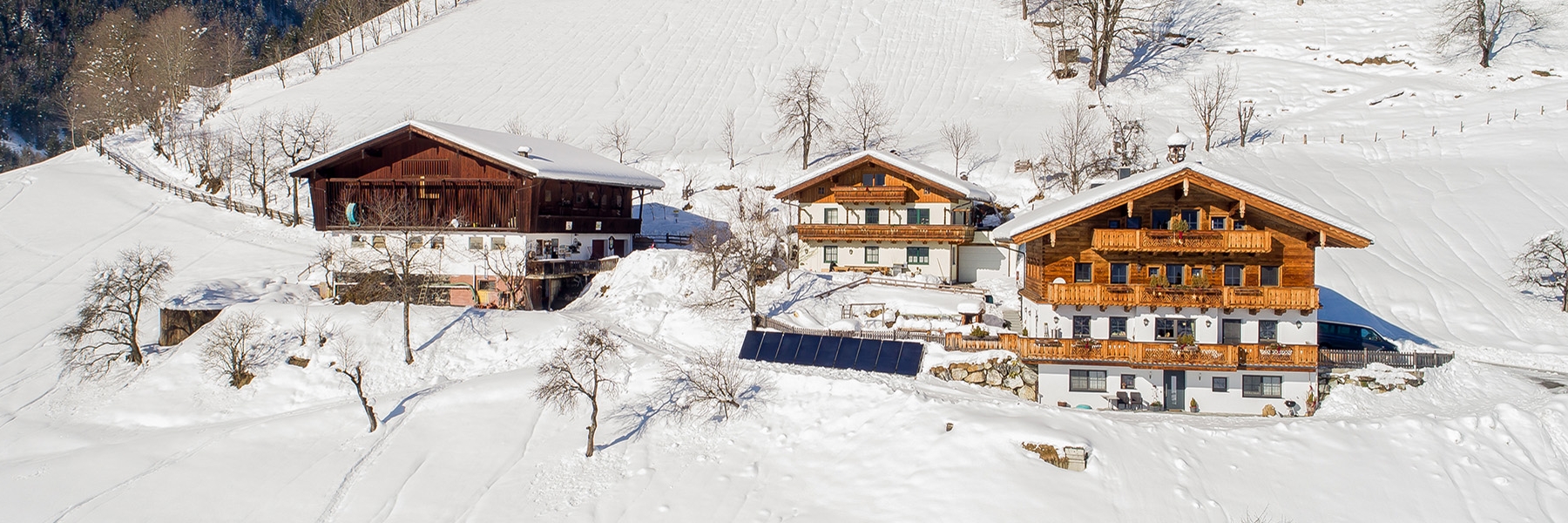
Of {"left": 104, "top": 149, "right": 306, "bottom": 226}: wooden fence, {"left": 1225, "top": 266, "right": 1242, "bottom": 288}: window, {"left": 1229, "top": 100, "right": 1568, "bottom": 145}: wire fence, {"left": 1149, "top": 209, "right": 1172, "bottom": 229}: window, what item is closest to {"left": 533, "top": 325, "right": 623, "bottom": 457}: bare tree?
{"left": 1149, "top": 209, "right": 1172, "bottom": 229}: window

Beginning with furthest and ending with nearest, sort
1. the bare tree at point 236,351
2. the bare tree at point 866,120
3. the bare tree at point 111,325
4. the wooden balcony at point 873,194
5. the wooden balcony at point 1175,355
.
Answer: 1. the bare tree at point 866,120
2. the wooden balcony at point 873,194
3. the bare tree at point 111,325
4. the bare tree at point 236,351
5. the wooden balcony at point 1175,355

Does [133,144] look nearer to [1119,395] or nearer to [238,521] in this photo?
[238,521]

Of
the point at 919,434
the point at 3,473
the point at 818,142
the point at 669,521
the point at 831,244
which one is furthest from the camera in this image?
the point at 818,142

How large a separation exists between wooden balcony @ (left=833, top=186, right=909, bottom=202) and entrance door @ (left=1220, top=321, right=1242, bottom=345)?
62.4 ft

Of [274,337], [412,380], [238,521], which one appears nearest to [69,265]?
[274,337]

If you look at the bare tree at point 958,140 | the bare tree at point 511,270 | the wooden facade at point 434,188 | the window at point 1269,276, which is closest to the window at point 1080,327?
the window at point 1269,276

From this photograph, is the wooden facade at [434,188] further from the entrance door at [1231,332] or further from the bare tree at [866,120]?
the bare tree at [866,120]

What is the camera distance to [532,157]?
145ft

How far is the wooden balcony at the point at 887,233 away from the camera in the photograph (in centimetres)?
4506

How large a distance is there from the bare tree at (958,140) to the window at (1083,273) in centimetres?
3170

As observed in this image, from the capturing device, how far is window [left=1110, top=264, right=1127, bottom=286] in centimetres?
3047

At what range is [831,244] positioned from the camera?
47062mm

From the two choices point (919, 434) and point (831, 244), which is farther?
point (831, 244)

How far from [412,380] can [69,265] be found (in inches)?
1170
